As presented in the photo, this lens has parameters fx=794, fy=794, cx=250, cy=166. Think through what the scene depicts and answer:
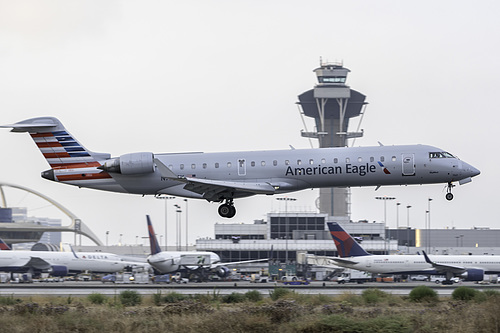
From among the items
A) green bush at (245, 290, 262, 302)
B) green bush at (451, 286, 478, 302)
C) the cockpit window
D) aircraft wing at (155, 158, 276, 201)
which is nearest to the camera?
green bush at (451, 286, 478, 302)

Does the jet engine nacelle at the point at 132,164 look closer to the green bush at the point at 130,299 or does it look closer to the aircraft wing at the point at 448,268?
the green bush at the point at 130,299

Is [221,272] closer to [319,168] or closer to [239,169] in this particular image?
[239,169]

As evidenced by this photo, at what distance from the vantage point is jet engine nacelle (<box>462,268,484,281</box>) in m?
70.1

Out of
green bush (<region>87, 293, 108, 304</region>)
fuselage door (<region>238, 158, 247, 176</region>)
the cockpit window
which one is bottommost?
green bush (<region>87, 293, 108, 304</region>)

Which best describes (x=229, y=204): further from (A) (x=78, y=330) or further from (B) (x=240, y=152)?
(A) (x=78, y=330)

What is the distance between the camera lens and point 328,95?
18038 centimetres

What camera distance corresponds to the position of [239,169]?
44.4 meters

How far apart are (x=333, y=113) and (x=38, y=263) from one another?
4308 inches

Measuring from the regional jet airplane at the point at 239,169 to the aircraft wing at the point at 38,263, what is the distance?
39632mm

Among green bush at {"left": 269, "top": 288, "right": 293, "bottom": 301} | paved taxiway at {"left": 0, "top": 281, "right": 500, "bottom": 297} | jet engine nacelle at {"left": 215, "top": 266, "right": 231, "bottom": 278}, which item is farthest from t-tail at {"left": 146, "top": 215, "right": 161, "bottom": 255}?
green bush at {"left": 269, "top": 288, "right": 293, "bottom": 301}

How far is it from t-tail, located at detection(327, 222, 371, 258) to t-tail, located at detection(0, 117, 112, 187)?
32408mm

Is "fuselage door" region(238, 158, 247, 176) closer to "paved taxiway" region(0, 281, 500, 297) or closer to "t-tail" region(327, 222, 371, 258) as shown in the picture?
"paved taxiway" region(0, 281, 500, 297)

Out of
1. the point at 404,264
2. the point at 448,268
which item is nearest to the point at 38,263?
the point at 404,264

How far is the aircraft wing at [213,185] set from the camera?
42.2m
